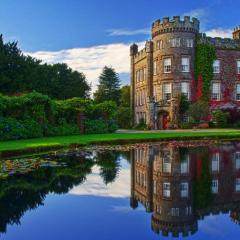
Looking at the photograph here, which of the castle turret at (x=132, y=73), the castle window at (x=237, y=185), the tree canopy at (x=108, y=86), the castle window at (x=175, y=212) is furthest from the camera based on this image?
the tree canopy at (x=108, y=86)

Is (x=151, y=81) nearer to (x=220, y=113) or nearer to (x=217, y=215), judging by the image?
(x=220, y=113)

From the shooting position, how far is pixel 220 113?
1506 inches

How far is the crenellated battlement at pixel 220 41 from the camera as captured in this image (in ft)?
136

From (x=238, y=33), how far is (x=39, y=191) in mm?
42611

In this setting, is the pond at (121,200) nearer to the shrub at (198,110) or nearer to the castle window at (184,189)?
the castle window at (184,189)

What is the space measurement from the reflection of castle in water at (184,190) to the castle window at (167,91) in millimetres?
28866

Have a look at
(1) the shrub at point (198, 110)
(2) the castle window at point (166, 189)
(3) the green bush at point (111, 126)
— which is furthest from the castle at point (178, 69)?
(2) the castle window at point (166, 189)

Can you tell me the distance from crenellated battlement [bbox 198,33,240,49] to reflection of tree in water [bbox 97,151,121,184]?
29.5 metres

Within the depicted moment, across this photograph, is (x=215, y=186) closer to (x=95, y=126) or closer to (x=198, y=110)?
(x=95, y=126)

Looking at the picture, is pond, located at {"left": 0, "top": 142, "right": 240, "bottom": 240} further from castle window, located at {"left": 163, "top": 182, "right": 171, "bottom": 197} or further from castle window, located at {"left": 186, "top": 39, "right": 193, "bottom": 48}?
castle window, located at {"left": 186, "top": 39, "right": 193, "bottom": 48}

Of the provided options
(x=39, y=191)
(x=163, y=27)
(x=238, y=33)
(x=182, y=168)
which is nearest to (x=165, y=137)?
(x=182, y=168)

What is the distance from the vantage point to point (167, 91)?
41219mm

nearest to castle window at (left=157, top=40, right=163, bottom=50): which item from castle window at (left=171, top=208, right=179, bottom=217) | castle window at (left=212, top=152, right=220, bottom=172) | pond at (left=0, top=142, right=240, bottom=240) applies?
castle window at (left=212, top=152, right=220, bottom=172)

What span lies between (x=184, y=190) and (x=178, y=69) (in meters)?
33.9
